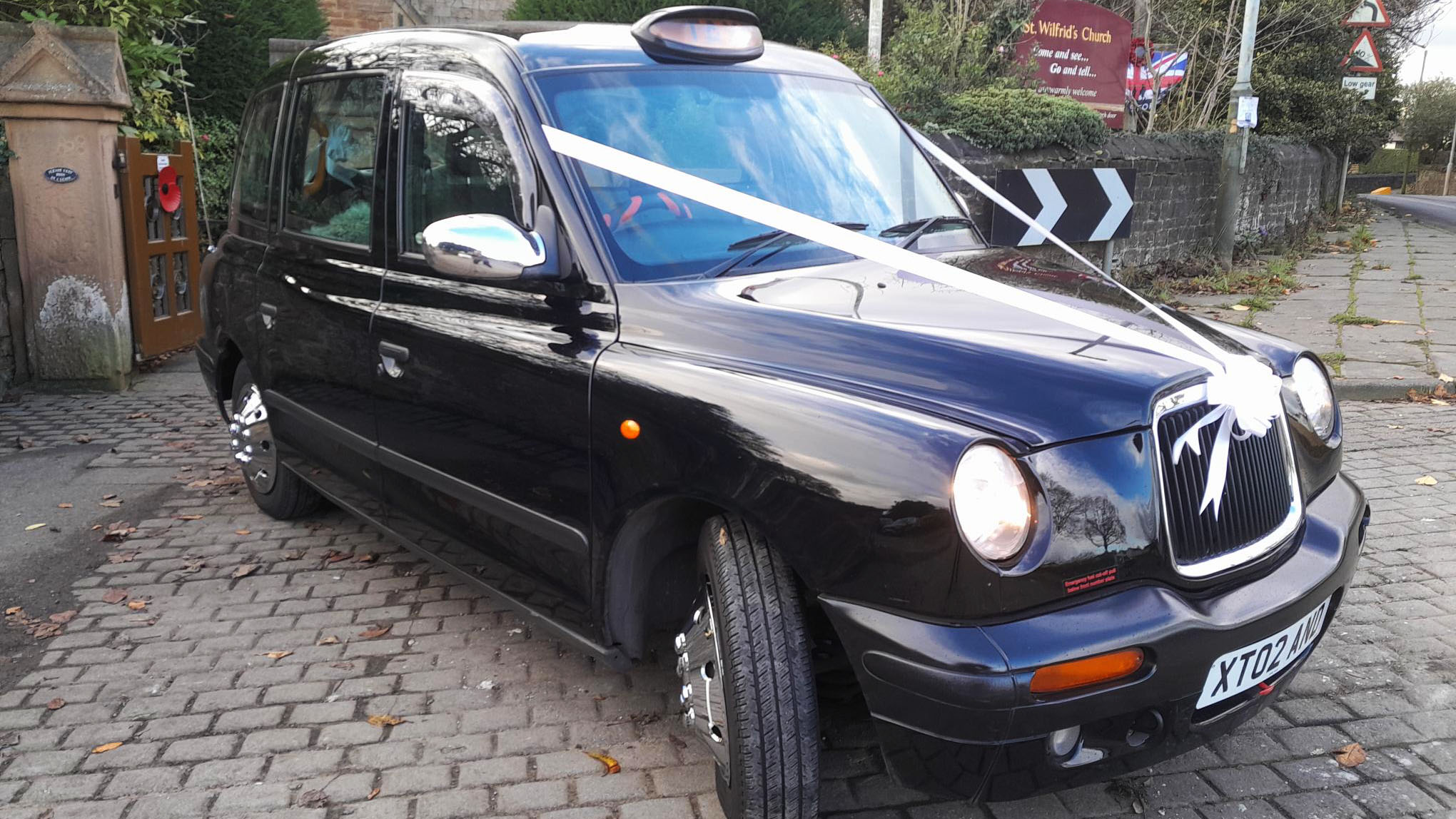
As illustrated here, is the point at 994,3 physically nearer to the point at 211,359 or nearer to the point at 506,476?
the point at 211,359

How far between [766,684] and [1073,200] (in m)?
7.44

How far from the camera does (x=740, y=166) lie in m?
3.33

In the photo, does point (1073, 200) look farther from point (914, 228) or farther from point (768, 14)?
point (768, 14)

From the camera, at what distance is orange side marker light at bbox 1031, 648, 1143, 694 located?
2.17m

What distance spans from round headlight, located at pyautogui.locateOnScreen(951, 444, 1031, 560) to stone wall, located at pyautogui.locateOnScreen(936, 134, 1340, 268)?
5.64 meters

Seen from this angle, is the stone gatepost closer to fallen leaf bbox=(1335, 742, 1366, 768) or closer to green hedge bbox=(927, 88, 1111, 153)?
green hedge bbox=(927, 88, 1111, 153)

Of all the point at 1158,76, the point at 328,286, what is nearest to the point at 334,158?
the point at 328,286

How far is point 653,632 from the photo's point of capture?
3.17 metres

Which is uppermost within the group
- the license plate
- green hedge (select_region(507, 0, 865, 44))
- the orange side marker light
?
green hedge (select_region(507, 0, 865, 44))

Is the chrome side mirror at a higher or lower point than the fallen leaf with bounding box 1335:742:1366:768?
higher

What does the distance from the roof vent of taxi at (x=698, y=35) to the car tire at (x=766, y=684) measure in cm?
169

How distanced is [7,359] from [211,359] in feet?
12.4

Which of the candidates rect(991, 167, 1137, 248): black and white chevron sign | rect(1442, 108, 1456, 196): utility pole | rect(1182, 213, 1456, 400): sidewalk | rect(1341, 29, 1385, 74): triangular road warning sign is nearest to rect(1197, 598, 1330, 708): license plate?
rect(991, 167, 1137, 248): black and white chevron sign

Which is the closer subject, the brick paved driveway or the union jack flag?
the brick paved driveway
